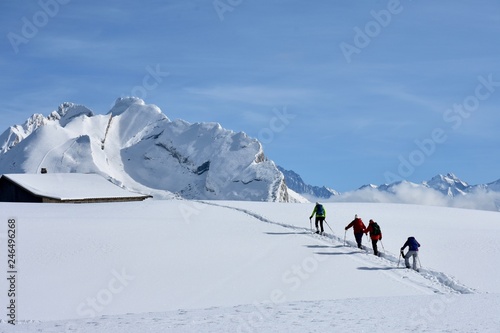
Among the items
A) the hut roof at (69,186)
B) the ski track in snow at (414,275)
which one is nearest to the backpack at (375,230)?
the ski track in snow at (414,275)

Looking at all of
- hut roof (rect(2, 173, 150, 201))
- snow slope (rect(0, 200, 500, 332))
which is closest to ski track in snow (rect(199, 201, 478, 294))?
snow slope (rect(0, 200, 500, 332))

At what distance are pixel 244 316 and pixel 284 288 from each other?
461 centimetres

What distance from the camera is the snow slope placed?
14914mm

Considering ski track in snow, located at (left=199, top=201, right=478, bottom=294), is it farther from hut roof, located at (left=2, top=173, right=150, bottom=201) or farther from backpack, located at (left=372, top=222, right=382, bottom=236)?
hut roof, located at (left=2, top=173, right=150, bottom=201)

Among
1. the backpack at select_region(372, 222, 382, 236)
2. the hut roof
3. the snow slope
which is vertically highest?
the hut roof

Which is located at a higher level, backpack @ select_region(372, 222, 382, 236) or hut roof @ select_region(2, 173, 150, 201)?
hut roof @ select_region(2, 173, 150, 201)

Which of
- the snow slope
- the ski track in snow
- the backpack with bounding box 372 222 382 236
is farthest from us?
the backpack with bounding box 372 222 382 236

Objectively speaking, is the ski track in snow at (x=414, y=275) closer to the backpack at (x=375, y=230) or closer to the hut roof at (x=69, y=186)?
the backpack at (x=375, y=230)

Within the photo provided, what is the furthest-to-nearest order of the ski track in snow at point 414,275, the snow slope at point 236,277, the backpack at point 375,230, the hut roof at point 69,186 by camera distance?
the hut roof at point 69,186 < the backpack at point 375,230 < the ski track in snow at point 414,275 < the snow slope at point 236,277

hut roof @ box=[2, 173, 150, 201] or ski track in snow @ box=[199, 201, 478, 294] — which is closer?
ski track in snow @ box=[199, 201, 478, 294]

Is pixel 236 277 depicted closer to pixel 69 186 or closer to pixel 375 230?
pixel 375 230

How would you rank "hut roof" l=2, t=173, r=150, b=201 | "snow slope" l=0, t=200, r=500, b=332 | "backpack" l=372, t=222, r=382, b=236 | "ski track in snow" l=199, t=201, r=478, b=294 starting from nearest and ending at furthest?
1. "snow slope" l=0, t=200, r=500, b=332
2. "ski track in snow" l=199, t=201, r=478, b=294
3. "backpack" l=372, t=222, r=382, b=236
4. "hut roof" l=2, t=173, r=150, b=201

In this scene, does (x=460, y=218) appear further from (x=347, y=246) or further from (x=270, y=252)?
(x=270, y=252)

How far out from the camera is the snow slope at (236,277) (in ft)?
48.9
